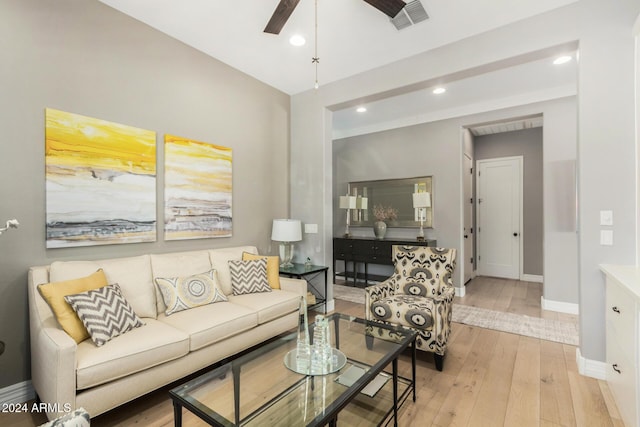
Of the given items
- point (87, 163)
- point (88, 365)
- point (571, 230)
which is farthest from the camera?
→ point (571, 230)

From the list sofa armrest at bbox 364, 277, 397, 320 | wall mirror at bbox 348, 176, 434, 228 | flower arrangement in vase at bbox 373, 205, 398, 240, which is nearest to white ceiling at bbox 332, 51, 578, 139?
wall mirror at bbox 348, 176, 434, 228

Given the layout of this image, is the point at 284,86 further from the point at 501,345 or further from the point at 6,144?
the point at 501,345

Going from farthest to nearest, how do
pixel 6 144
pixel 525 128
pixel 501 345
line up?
→ 1. pixel 525 128
2. pixel 501 345
3. pixel 6 144

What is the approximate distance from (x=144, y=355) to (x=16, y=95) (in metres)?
1.93

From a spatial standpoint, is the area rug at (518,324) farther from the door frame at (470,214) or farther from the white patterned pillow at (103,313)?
the white patterned pillow at (103,313)

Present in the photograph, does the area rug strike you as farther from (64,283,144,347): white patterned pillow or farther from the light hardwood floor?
(64,283,144,347): white patterned pillow

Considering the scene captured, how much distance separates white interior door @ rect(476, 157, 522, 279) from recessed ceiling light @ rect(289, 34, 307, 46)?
454 centimetres

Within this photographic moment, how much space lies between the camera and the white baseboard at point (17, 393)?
1.97m

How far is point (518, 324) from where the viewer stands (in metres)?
3.41

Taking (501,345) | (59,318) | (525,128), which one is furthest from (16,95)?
(525,128)

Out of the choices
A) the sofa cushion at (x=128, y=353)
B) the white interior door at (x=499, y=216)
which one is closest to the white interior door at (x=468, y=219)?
the white interior door at (x=499, y=216)

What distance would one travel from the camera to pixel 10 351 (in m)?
2.02

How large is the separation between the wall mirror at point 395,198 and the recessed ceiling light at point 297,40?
115 inches

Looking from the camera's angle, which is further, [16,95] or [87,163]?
[87,163]
